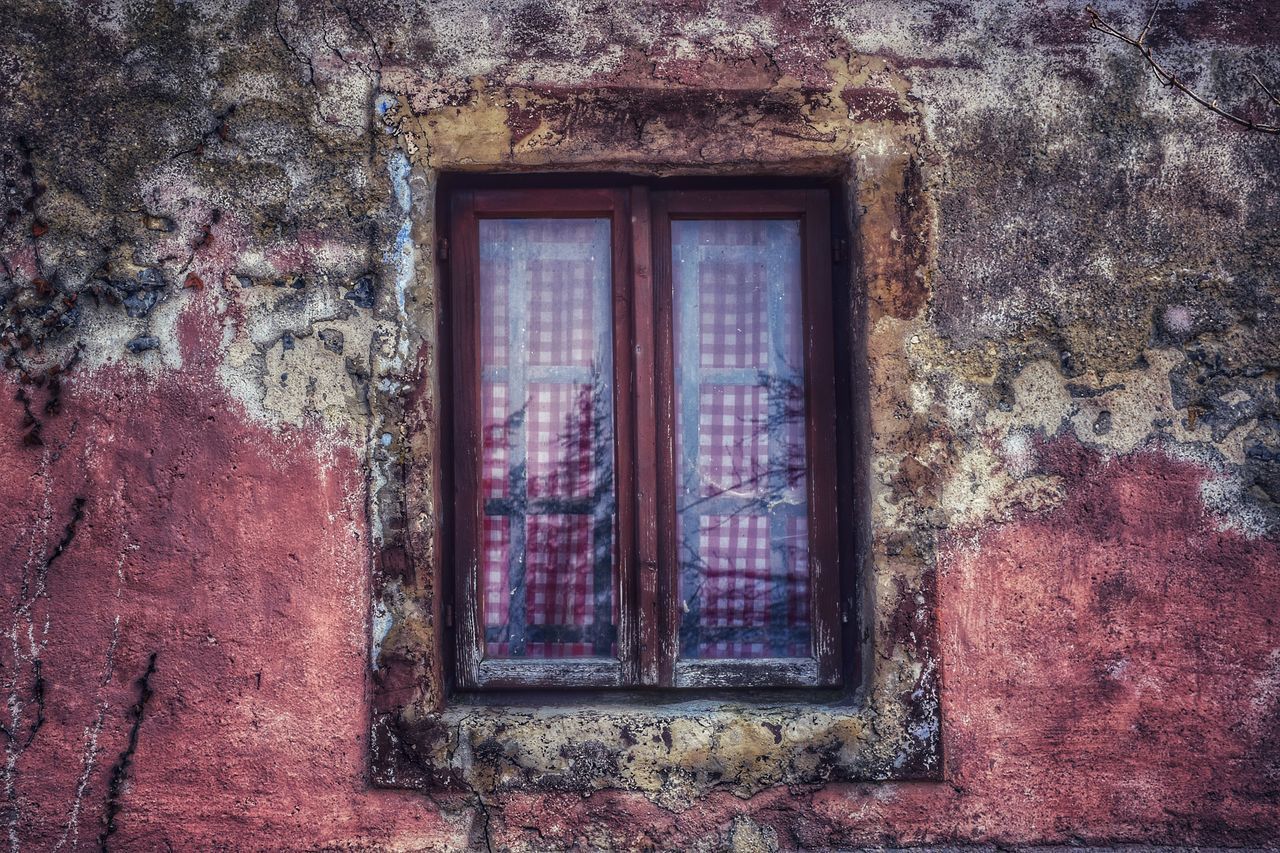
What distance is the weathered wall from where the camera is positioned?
213cm

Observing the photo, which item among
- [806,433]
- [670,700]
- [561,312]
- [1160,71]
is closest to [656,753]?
[670,700]

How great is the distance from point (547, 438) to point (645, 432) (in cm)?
25

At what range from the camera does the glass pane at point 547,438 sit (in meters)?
2.34

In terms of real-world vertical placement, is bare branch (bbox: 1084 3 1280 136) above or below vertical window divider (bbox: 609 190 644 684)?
above

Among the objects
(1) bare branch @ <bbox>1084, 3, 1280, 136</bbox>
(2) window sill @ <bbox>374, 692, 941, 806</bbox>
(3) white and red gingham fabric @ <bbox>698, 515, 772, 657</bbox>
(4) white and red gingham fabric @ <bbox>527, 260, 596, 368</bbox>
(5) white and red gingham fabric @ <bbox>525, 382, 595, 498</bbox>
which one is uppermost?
(1) bare branch @ <bbox>1084, 3, 1280, 136</bbox>

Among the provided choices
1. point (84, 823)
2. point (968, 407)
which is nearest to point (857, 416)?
point (968, 407)

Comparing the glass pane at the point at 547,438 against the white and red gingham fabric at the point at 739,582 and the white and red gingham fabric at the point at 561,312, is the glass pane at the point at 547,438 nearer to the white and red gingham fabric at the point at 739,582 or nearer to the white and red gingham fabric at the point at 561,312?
the white and red gingham fabric at the point at 561,312

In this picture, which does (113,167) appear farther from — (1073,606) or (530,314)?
(1073,606)

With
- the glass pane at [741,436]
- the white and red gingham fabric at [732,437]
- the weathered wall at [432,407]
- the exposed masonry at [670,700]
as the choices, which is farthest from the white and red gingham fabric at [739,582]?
the weathered wall at [432,407]

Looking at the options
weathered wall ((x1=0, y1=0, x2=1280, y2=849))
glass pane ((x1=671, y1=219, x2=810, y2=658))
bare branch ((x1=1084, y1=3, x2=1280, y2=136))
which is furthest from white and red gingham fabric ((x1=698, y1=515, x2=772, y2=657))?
bare branch ((x1=1084, y1=3, x2=1280, y2=136))

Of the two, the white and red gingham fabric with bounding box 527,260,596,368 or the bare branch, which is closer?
the bare branch

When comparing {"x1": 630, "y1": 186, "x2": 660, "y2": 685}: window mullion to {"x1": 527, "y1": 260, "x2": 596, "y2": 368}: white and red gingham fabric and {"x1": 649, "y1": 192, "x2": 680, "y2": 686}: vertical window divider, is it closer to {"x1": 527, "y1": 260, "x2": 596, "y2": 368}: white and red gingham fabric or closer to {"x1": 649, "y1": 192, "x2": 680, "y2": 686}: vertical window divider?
{"x1": 649, "y1": 192, "x2": 680, "y2": 686}: vertical window divider

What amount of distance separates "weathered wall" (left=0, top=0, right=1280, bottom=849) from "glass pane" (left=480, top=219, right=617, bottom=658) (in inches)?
8.9

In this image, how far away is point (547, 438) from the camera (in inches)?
92.8
